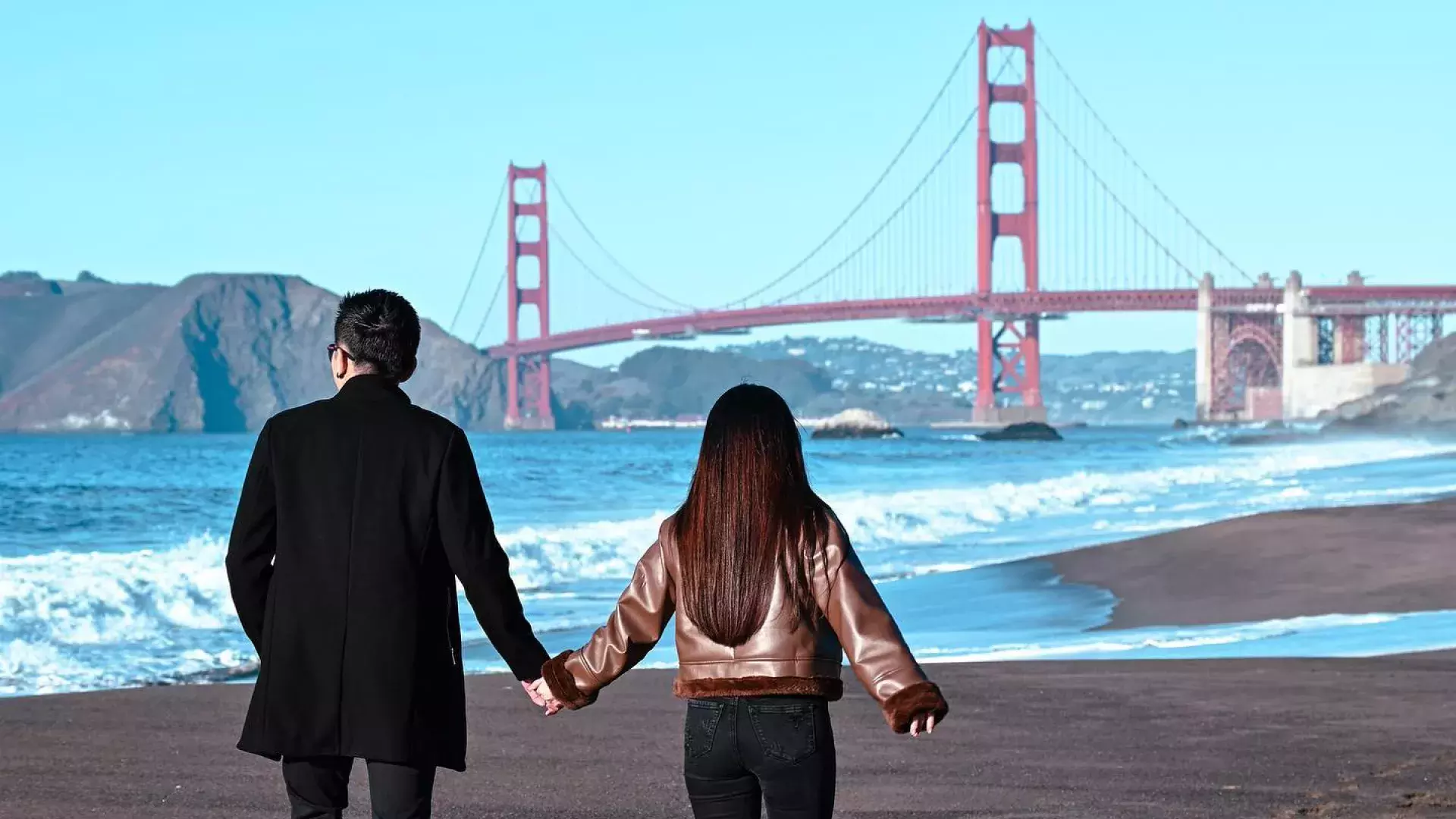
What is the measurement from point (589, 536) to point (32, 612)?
769cm

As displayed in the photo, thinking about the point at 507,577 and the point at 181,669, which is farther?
the point at 181,669

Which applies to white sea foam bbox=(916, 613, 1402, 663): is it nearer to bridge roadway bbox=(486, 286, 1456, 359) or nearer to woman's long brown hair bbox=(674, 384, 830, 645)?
woman's long brown hair bbox=(674, 384, 830, 645)

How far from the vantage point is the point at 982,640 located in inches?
307

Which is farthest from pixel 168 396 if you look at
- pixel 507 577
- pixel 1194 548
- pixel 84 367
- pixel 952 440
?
pixel 507 577

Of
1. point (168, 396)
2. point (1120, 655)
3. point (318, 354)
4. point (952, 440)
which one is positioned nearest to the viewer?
point (1120, 655)

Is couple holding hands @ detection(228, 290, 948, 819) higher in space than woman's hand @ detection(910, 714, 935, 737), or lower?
higher

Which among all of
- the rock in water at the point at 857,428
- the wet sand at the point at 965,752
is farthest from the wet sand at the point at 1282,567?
the rock in water at the point at 857,428

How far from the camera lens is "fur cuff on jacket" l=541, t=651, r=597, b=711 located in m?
2.58

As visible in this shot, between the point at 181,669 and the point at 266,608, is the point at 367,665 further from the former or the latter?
the point at 181,669

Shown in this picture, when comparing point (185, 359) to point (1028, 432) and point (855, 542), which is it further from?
point (855, 542)

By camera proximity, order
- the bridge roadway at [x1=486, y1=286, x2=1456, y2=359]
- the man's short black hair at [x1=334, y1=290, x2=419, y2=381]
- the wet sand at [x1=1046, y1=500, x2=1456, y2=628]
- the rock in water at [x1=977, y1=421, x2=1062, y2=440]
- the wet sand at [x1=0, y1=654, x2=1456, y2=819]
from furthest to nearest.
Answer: the rock in water at [x1=977, y1=421, x2=1062, y2=440], the bridge roadway at [x1=486, y1=286, x2=1456, y2=359], the wet sand at [x1=1046, y1=500, x2=1456, y2=628], the wet sand at [x1=0, y1=654, x2=1456, y2=819], the man's short black hair at [x1=334, y1=290, x2=419, y2=381]

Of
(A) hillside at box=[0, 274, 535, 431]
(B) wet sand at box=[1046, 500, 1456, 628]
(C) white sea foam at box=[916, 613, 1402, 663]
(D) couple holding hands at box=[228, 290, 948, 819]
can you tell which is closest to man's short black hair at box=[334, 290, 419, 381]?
(D) couple holding hands at box=[228, 290, 948, 819]

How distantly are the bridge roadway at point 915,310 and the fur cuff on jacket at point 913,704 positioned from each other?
47376 millimetres

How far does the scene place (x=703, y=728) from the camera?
2.41 meters
